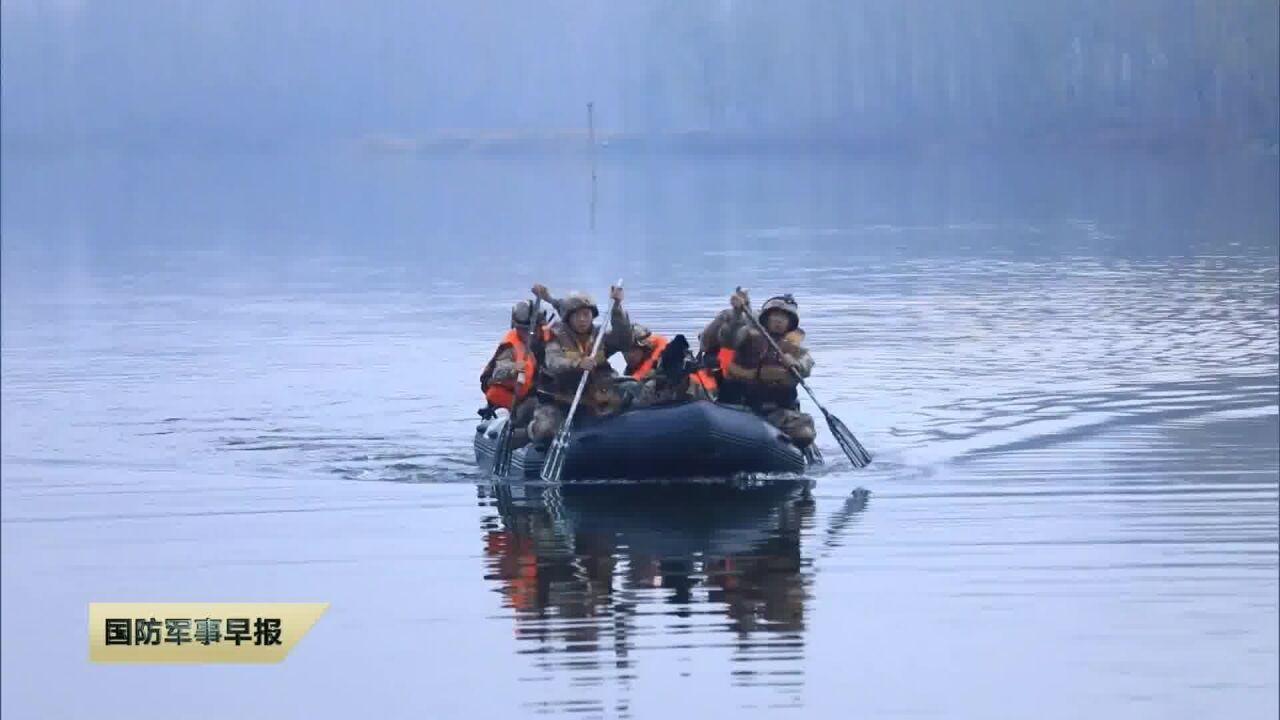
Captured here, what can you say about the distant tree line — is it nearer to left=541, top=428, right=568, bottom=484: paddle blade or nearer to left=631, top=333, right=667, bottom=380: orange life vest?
left=631, top=333, right=667, bottom=380: orange life vest

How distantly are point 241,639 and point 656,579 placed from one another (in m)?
5.40

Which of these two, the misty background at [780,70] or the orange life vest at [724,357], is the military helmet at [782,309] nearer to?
the orange life vest at [724,357]

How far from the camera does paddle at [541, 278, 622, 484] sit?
23.3 meters

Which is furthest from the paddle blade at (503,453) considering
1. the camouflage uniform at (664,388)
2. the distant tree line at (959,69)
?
the distant tree line at (959,69)

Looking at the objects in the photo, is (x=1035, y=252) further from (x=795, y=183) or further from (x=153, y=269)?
(x=795, y=183)

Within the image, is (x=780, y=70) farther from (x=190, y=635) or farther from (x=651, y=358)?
(x=190, y=635)

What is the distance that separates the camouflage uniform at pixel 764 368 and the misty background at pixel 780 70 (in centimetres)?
5229

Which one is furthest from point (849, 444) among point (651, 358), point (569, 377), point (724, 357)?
point (569, 377)

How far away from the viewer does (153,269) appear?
207 ft

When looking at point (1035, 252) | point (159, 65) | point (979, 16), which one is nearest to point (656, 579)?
point (1035, 252)

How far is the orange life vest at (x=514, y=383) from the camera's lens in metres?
24.2

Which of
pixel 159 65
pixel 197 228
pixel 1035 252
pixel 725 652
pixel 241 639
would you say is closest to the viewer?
pixel 241 639

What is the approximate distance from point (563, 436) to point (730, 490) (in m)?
1.53

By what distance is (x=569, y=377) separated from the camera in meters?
23.6
